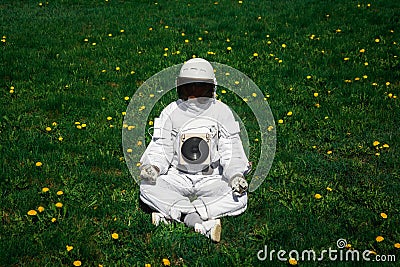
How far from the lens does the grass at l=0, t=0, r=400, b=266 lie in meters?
4.48

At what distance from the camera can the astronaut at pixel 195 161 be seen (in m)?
4.66

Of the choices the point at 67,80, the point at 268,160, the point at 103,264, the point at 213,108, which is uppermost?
the point at 67,80

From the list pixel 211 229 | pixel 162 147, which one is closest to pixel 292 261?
pixel 211 229

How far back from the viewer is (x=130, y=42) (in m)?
9.41

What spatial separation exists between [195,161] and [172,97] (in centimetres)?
257

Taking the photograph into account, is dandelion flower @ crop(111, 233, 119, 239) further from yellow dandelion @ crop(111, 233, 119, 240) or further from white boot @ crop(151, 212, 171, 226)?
white boot @ crop(151, 212, 171, 226)

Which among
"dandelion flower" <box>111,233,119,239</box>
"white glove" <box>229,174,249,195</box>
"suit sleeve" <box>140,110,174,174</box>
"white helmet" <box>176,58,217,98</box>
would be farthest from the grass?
"white helmet" <box>176,58,217,98</box>

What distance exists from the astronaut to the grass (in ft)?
0.67

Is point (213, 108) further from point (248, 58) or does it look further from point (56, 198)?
point (248, 58)

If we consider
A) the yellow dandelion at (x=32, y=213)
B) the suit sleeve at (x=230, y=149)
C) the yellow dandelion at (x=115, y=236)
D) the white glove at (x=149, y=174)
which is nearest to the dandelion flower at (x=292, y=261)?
the suit sleeve at (x=230, y=149)

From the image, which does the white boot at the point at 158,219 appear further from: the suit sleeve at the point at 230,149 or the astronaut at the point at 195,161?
the suit sleeve at the point at 230,149

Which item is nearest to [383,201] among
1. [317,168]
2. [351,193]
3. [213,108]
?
[351,193]

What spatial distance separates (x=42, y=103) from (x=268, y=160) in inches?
137

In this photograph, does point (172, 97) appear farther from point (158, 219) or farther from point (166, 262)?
point (166, 262)
